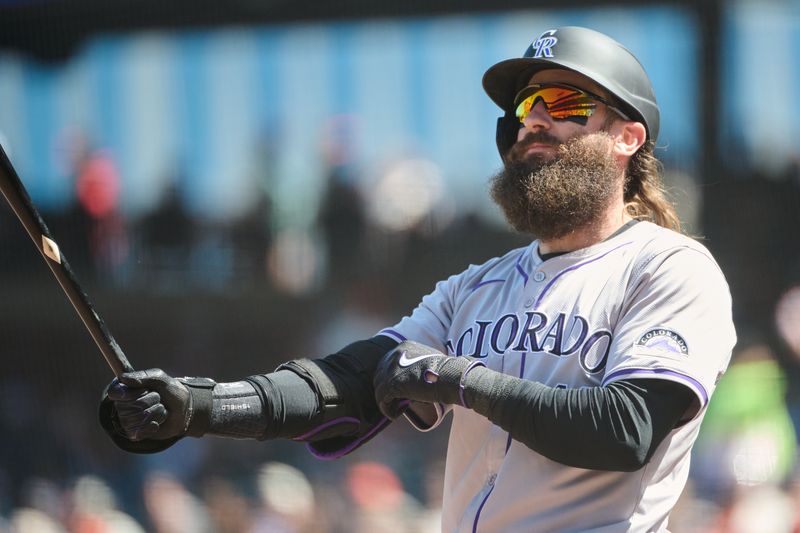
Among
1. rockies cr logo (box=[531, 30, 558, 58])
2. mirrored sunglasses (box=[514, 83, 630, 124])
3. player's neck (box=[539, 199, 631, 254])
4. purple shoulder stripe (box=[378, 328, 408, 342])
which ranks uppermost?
rockies cr logo (box=[531, 30, 558, 58])

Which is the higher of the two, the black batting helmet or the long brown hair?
the black batting helmet

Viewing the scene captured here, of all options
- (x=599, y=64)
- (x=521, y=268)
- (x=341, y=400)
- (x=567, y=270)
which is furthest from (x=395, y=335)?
(x=599, y=64)

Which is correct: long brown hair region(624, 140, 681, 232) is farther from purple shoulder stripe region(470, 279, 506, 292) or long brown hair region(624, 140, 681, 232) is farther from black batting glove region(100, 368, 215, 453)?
black batting glove region(100, 368, 215, 453)

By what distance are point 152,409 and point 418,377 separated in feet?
1.74

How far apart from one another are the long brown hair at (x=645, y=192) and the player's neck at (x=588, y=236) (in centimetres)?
14

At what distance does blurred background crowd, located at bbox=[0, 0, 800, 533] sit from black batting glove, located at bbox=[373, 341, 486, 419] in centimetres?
322

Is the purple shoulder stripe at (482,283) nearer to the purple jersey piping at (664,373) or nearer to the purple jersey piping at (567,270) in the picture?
the purple jersey piping at (567,270)

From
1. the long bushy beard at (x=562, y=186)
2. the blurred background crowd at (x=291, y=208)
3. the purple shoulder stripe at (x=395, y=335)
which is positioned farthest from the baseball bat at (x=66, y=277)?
the blurred background crowd at (x=291, y=208)

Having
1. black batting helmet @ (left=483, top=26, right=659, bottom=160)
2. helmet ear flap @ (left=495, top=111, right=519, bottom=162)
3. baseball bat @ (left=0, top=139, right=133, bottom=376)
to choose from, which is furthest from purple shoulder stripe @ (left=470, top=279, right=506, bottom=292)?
baseball bat @ (left=0, top=139, right=133, bottom=376)

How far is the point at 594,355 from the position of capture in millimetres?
2008

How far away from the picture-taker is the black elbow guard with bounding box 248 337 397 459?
7.34 feet

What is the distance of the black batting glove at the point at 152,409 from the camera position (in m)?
1.97

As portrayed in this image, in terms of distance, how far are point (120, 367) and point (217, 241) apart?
3.89 metres

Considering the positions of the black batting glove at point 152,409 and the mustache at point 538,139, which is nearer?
the black batting glove at point 152,409
